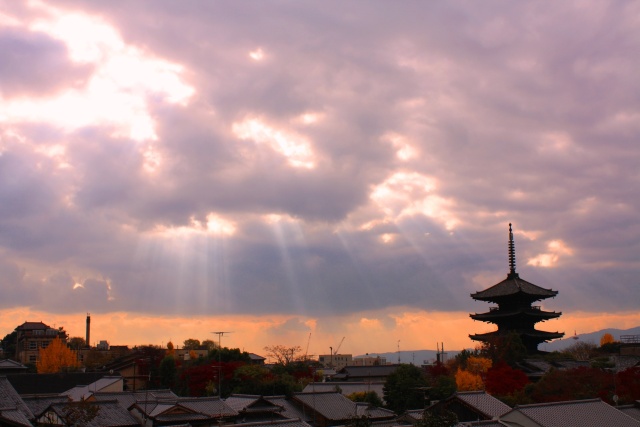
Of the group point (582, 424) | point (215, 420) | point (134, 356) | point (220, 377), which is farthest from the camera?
point (134, 356)

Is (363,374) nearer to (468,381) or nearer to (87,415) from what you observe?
(468,381)

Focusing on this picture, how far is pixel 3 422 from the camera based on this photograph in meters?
30.7

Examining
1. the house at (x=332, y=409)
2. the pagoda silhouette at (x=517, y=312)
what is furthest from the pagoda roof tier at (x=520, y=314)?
the house at (x=332, y=409)

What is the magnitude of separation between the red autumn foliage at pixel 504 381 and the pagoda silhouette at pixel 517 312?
65.1 feet

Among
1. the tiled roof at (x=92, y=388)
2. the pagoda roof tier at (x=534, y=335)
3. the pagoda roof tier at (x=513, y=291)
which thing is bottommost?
the tiled roof at (x=92, y=388)

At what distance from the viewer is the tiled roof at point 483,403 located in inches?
1839

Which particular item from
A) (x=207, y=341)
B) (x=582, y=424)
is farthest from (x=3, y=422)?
(x=207, y=341)

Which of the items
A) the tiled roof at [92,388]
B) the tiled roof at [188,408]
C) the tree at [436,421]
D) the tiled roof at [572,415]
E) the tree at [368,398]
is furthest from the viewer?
the tiled roof at [92,388]

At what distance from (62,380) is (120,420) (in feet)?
98.6

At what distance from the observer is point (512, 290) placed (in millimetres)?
90000

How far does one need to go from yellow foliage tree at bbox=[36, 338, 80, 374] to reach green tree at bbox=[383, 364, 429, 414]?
6198 cm

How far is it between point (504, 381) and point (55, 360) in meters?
74.4

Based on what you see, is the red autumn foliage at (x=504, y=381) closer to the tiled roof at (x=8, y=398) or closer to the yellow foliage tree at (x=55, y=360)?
the tiled roof at (x=8, y=398)

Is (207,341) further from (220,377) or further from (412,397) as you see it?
(412,397)
